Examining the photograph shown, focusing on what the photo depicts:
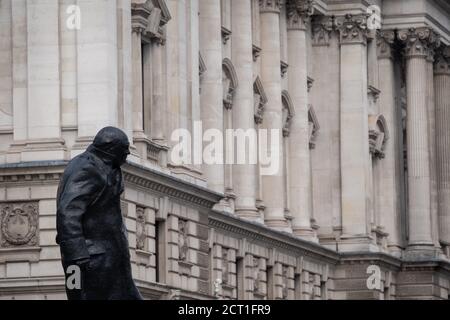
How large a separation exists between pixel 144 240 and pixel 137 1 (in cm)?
799

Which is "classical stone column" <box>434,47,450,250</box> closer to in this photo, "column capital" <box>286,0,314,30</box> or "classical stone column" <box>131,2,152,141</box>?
"column capital" <box>286,0,314,30</box>

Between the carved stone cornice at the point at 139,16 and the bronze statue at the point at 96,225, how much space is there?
3624cm

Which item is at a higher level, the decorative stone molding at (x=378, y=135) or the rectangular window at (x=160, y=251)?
the decorative stone molding at (x=378, y=135)

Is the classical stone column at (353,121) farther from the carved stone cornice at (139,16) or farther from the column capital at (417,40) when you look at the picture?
the carved stone cornice at (139,16)

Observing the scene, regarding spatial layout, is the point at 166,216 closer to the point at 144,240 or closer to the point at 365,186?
the point at 144,240

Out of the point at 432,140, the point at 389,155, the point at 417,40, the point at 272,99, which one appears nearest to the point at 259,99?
the point at 272,99

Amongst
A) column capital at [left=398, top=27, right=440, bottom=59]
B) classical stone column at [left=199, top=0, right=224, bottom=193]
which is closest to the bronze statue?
classical stone column at [left=199, top=0, right=224, bottom=193]

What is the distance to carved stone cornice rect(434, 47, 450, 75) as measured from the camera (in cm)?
11175

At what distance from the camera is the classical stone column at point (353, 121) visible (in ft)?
323

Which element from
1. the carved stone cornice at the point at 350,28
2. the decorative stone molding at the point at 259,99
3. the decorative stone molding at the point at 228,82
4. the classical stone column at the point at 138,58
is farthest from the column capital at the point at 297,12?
the classical stone column at the point at 138,58

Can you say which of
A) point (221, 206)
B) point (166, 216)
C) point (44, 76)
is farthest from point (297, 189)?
point (44, 76)

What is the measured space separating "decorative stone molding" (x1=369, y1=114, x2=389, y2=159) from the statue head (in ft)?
231

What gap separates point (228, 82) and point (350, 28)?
16403 millimetres

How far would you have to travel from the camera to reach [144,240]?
6662 centimetres
